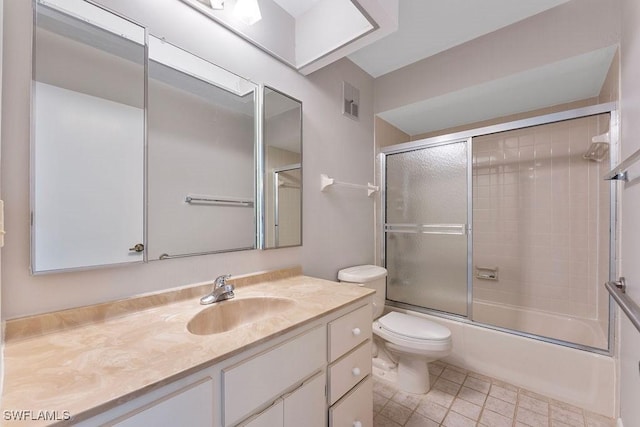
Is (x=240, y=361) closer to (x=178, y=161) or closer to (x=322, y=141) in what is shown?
(x=178, y=161)

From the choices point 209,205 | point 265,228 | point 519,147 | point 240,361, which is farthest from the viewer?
point 519,147

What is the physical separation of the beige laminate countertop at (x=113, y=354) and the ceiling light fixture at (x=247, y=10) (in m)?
1.42

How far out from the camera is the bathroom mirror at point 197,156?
3.59 ft

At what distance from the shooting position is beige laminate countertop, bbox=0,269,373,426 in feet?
1.70

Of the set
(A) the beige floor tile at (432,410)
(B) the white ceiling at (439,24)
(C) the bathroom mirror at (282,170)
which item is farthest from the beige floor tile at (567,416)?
(B) the white ceiling at (439,24)

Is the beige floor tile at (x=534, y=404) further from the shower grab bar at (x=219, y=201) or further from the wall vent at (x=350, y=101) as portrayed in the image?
the wall vent at (x=350, y=101)

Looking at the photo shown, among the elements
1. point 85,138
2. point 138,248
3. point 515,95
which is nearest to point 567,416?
point 515,95

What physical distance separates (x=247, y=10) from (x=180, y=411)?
1650 mm

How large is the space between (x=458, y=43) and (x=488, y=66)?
30cm

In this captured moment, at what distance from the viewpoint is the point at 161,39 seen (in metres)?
1.10

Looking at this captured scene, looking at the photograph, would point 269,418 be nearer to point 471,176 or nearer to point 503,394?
point 503,394

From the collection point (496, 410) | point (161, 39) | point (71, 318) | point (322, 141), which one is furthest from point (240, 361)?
point (496, 410)

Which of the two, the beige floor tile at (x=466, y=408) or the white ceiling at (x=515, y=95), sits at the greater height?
the white ceiling at (x=515, y=95)


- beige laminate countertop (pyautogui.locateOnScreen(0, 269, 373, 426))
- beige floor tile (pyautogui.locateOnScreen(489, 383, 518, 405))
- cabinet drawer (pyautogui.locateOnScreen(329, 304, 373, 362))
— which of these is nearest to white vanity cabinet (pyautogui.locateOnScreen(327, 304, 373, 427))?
cabinet drawer (pyautogui.locateOnScreen(329, 304, 373, 362))
